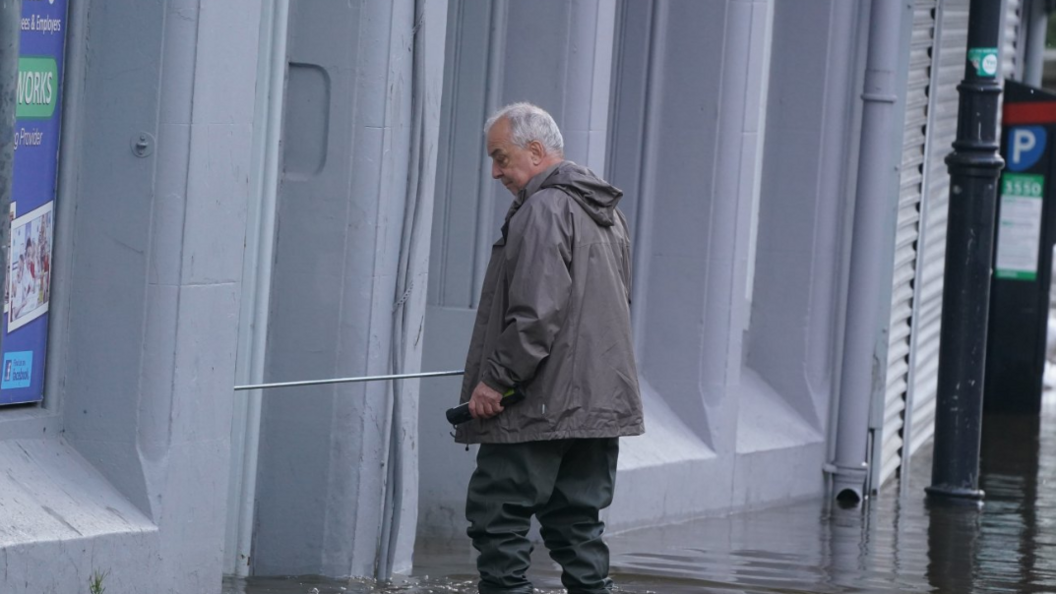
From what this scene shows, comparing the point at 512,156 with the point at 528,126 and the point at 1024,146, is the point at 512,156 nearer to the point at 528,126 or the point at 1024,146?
the point at 528,126

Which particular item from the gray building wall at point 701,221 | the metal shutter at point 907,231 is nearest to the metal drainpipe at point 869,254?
the gray building wall at point 701,221

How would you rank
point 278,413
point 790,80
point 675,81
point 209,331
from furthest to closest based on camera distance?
1. point 790,80
2. point 675,81
3. point 278,413
4. point 209,331

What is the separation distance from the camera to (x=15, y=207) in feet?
18.1

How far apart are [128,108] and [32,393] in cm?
90

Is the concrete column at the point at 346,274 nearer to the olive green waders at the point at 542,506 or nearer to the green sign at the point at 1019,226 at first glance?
the olive green waders at the point at 542,506

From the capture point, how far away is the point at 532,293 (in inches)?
212

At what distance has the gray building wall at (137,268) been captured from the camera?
5680 mm

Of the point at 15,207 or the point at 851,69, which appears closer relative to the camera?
the point at 15,207

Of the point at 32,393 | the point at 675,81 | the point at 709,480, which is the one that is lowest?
the point at 709,480

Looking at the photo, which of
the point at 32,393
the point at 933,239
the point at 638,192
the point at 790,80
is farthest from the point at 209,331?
the point at 933,239

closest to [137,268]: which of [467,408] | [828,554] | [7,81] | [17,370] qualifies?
[17,370]

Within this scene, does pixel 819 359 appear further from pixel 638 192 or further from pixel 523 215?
pixel 523 215

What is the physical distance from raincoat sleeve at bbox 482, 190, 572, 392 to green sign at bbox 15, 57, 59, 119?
144 cm

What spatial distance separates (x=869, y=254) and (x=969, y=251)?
2.07ft
